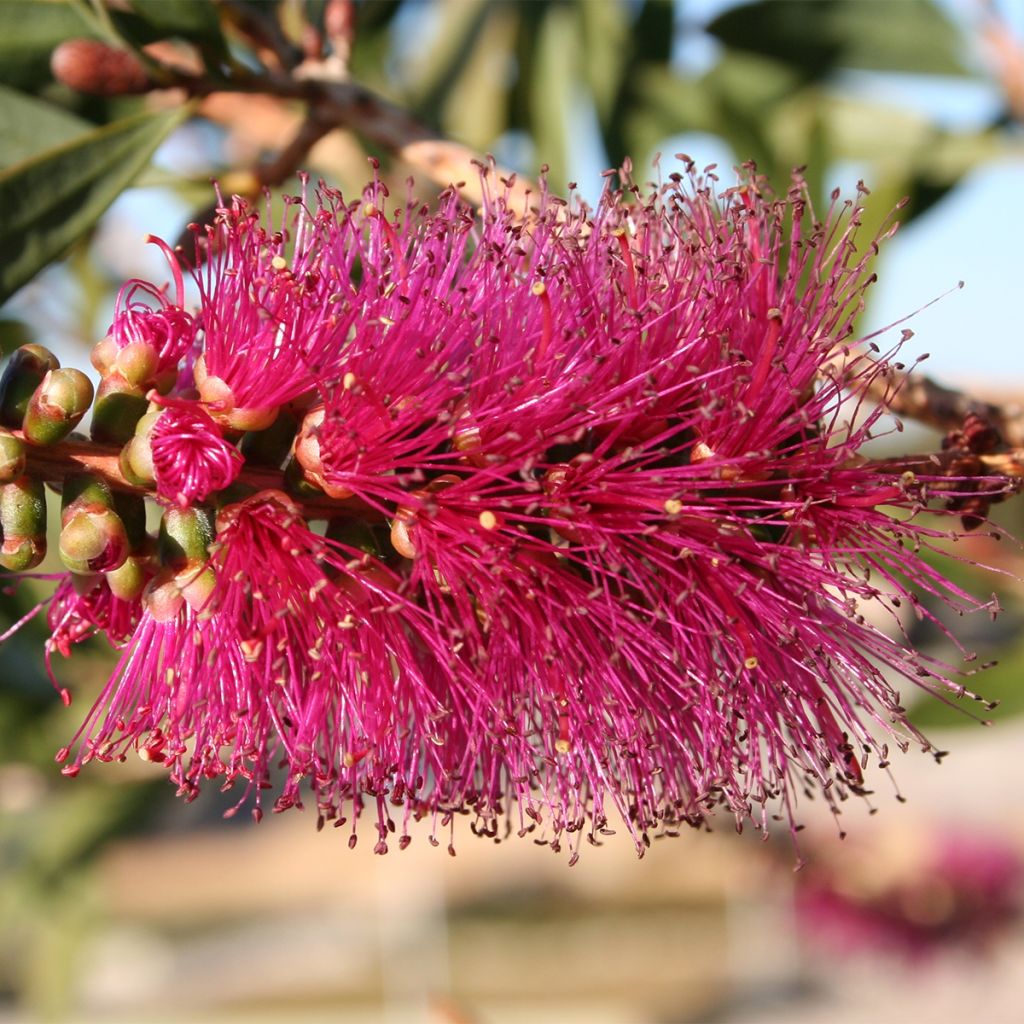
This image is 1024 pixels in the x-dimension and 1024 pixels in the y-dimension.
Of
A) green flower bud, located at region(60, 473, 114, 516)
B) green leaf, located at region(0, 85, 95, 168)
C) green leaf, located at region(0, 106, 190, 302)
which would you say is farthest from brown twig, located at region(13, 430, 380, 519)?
green leaf, located at region(0, 85, 95, 168)

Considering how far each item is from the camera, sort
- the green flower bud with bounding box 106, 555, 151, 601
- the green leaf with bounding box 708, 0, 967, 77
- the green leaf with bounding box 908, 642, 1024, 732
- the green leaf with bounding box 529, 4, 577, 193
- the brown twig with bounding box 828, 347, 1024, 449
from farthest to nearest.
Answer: the green leaf with bounding box 529, 4, 577, 193
the green leaf with bounding box 708, 0, 967, 77
the green leaf with bounding box 908, 642, 1024, 732
the brown twig with bounding box 828, 347, 1024, 449
the green flower bud with bounding box 106, 555, 151, 601

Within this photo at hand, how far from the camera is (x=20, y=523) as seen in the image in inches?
41.7

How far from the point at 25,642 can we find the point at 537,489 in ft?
5.38

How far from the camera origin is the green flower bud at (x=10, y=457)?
1.04 m

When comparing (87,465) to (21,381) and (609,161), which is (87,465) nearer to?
(21,381)

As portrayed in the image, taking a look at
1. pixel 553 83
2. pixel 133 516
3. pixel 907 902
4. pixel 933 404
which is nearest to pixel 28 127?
pixel 133 516

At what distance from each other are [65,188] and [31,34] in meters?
0.28

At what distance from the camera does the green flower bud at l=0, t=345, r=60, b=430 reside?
3.58 ft

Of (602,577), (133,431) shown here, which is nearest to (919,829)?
(602,577)

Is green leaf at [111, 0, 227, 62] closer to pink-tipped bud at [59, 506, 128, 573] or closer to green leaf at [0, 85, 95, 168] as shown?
green leaf at [0, 85, 95, 168]

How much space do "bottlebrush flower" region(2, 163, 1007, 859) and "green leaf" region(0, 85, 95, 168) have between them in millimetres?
373

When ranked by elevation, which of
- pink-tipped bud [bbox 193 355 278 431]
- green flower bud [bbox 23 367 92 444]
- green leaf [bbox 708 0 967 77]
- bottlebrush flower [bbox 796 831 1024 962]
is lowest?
bottlebrush flower [bbox 796 831 1024 962]

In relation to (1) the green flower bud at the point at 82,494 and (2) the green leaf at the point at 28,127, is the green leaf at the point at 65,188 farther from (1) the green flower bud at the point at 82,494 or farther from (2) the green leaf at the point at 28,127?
(1) the green flower bud at the point at 82,494

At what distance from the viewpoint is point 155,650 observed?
3.93ft
